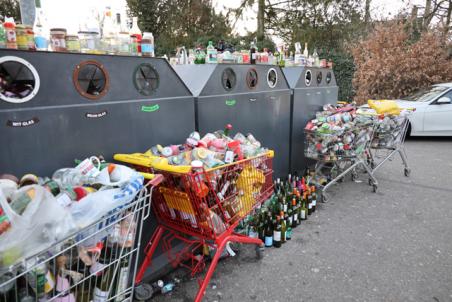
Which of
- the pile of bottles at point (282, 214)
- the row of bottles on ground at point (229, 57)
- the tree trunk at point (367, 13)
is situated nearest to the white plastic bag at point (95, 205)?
the pile of bottles at point (282, 214)

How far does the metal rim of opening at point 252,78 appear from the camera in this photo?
3.52m

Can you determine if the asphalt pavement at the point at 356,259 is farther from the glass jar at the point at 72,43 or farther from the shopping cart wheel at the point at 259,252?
the glass jar at the point at 72,43

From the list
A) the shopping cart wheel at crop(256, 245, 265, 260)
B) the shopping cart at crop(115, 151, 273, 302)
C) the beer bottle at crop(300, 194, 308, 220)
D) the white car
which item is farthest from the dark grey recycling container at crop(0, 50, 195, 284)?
the white car

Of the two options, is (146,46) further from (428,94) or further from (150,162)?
(428,94)

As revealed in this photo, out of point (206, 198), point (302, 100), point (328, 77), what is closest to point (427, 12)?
point (328, 77)

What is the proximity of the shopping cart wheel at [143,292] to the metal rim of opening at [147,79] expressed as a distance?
1.52 meters

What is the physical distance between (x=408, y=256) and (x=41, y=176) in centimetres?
318

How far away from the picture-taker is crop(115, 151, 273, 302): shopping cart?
1979mm

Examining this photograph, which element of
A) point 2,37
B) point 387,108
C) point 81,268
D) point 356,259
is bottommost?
point 356,259

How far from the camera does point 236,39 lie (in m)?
13.3

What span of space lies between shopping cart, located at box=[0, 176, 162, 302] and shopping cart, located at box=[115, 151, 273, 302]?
0.33 metres

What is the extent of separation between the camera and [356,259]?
9.45 ft

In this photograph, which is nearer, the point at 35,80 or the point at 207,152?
the point at 35,80

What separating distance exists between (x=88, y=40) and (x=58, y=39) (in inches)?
9.0
